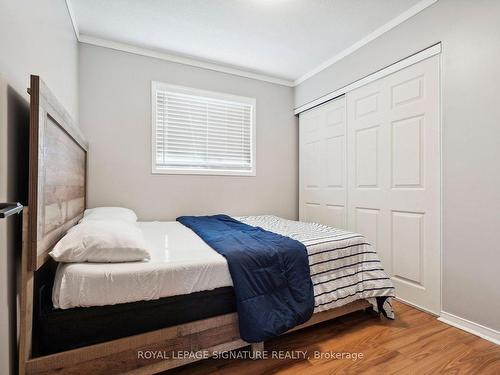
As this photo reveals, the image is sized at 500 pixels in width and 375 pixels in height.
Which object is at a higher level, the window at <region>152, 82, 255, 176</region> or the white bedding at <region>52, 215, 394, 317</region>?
the window at <region>152, 82, 255, 176</region>

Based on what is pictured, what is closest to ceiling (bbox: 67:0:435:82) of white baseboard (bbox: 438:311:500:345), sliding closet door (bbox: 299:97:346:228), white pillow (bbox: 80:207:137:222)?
sliding closet door (bbox: 299:97:346:228)

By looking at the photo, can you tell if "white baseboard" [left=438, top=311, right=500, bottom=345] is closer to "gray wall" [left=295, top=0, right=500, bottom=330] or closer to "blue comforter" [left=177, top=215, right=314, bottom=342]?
"gray wall" [left=295, top=0, right=500, bottom=330]

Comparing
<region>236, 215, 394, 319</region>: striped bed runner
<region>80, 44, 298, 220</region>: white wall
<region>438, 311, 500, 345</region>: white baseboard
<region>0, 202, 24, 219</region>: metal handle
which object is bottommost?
<region>438, 311, 500, 345</region>: white baseboard

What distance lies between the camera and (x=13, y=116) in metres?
1.11

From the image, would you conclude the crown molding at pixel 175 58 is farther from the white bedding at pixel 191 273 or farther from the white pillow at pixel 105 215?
the white bedding at pixel 191 273

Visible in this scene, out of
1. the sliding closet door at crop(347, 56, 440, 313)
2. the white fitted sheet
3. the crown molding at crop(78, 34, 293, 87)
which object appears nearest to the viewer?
the white fitted sheet

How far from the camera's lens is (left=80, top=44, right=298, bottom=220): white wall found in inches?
108

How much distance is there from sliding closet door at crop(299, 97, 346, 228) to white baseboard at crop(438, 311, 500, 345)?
1.23m

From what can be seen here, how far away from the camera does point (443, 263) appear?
201 cm

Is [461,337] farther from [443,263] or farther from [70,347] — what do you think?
[70,347]

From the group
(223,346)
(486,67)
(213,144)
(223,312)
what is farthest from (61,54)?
(486,67)

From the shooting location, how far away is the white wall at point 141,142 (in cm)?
273

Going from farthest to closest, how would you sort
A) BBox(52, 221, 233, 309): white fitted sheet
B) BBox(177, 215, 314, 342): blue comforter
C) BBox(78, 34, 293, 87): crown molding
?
1. BBox(78, 34, 293, 87): crown molding
2. BBox(177, 215, 314, 342): blue comforter
3. BBox(52, 221, 233, 309): white fitted sheet

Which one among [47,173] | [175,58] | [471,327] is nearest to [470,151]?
[471,327]
